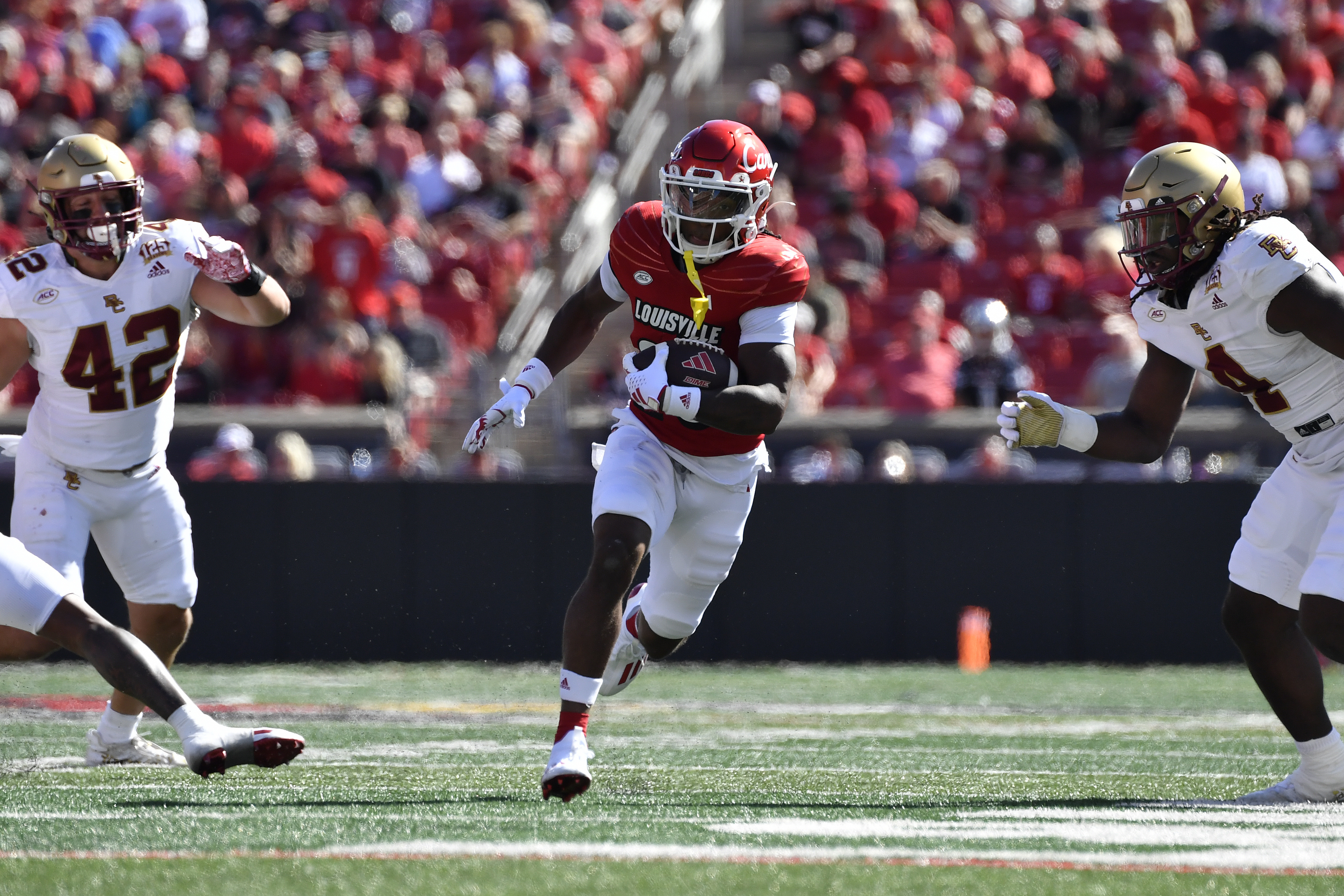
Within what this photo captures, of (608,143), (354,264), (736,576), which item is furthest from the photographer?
(608,143)

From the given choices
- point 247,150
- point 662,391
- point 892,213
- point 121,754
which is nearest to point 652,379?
point 662,391

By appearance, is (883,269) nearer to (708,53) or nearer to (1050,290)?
(1050,290)

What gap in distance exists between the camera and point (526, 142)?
45.1 feet

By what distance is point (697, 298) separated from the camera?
17.0 feet

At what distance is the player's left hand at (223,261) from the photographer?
5.34m

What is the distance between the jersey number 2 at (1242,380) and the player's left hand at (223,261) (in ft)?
8.79

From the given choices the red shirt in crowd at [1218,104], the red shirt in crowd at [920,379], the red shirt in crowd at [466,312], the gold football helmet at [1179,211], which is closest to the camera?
the gold football helmet at [1179,211]

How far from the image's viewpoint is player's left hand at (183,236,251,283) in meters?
5.34

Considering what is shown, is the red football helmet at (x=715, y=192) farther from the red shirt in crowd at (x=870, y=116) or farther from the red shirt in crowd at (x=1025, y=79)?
the red shirt in crowd at (x=1025, y=79)

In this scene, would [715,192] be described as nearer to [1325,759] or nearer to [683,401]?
[683,401]

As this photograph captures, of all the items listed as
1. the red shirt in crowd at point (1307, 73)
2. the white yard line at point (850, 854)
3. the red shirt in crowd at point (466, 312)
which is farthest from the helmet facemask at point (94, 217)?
the red shirt in crowd at point (1307, 73)

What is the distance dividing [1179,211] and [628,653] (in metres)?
2.03

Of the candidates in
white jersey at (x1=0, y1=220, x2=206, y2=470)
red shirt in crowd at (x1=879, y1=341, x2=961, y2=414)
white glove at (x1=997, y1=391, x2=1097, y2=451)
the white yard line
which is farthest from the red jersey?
red shirt in crowd at (x1=879, y1=341, x2=961, y2=414)

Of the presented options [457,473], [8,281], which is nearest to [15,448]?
[8,281]
